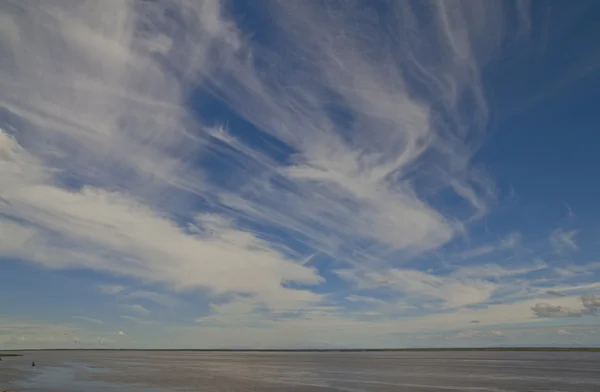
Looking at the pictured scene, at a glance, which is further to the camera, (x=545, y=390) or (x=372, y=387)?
(x=372, y=387)

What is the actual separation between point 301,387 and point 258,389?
6721 mm

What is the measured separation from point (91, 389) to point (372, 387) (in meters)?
37.9

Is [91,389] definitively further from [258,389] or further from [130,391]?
[258,389]

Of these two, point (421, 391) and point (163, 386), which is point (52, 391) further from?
point (421, 391)

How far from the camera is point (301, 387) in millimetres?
59656

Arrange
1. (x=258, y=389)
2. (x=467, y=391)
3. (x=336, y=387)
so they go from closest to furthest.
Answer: (x=467, y=391)
(x=258, y=389)
(x=336, y=387)

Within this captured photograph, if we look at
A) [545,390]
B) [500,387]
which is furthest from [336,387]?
[545,390]

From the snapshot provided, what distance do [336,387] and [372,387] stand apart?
197 inches

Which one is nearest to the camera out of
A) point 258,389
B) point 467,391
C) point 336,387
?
point 467,391

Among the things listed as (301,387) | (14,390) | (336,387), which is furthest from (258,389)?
(14,390)

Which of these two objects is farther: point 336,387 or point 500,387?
point 336,387

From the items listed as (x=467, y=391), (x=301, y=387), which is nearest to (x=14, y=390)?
(x=301, y=387)

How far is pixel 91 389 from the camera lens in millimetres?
57625

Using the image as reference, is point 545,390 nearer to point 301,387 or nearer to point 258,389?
point 301,387
